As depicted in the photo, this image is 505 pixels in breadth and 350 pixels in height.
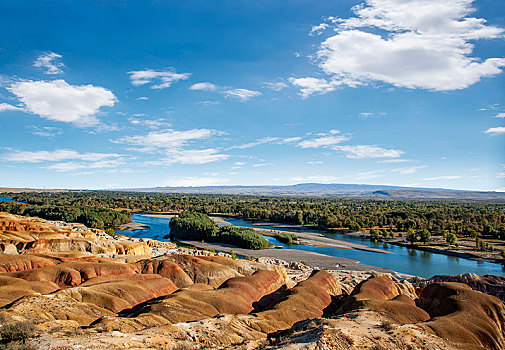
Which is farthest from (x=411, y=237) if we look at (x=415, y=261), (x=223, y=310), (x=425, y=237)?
(x=223, y=310)

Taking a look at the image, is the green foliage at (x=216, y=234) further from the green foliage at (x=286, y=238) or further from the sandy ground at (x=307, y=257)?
the green foliage at (x=286, y=238)

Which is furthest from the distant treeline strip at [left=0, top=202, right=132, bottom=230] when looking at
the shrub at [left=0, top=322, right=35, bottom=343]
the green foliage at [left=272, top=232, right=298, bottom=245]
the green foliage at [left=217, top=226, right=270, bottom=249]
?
the shrub at [left=0, top=322, right=35, bottom=343]

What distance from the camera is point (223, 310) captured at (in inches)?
1145

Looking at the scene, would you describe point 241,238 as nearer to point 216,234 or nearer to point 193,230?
point 216,234

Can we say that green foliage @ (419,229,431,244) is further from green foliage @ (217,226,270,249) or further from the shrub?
the shrub

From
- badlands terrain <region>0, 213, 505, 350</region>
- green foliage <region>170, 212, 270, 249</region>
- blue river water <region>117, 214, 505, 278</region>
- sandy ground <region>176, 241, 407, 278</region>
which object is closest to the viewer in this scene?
badlands terrain <region>0, 213, 505, 350</region>

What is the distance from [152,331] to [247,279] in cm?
1916

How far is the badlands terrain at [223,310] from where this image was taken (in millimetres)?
17703

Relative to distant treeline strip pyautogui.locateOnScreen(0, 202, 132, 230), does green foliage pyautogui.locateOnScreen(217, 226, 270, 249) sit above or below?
below

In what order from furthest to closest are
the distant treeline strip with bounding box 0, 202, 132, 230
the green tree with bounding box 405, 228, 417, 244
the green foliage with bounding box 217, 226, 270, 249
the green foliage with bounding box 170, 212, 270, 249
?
the distant treeline strip with bounding box 0, 202, 132, 230 < the green tree with bounding box 405, 228, 417, 244 < the green foliage with bounding box 170, 212, 270, 249 < the green foliage with bounding box 217, 226, 270, 249

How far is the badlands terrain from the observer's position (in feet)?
58.1

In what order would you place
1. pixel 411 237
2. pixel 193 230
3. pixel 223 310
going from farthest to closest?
pixel 193 230, pixel 411 237, pixel 223 310

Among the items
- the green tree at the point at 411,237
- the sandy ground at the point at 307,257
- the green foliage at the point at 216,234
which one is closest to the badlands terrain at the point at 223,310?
the sandy ground at the point at 307,257

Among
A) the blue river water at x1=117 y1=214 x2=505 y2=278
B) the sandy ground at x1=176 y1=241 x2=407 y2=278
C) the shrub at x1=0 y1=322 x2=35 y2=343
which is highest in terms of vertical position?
the shrub at x1=0 y1=322 x2=35 y2=343
